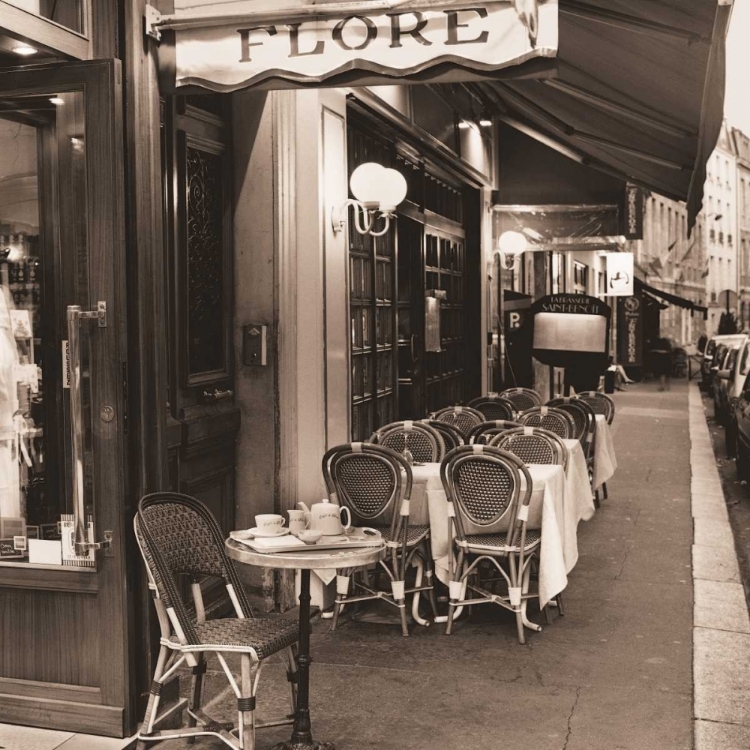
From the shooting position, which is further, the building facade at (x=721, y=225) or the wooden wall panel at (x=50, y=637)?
the building facade at (x=721, y=225)

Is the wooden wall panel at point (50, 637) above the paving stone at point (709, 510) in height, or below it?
above

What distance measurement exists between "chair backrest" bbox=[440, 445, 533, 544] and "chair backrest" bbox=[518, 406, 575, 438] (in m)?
2.61

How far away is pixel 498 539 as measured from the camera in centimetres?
659

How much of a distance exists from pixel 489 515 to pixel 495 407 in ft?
12.8

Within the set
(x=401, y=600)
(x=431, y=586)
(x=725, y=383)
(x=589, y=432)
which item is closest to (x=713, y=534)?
(x=589, y=432)

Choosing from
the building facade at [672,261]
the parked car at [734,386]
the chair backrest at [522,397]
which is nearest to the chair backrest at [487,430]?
the chair backrest at [522,397]

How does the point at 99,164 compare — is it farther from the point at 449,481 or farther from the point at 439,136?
the point at 439,136

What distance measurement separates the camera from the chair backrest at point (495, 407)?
10172 millimetres

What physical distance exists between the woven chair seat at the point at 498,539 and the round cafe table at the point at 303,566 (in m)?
2.03

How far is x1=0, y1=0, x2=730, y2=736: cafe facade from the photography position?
15.0ft

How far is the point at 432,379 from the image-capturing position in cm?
1181

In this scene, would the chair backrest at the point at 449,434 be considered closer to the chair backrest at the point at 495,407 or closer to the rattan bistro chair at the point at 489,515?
the rattan bistro chair at the point at 489,515

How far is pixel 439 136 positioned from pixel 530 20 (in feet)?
22.3

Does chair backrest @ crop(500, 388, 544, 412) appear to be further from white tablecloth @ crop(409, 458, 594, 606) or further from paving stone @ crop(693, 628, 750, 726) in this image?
paving stone @ crop(693, 628, 750, 726)
